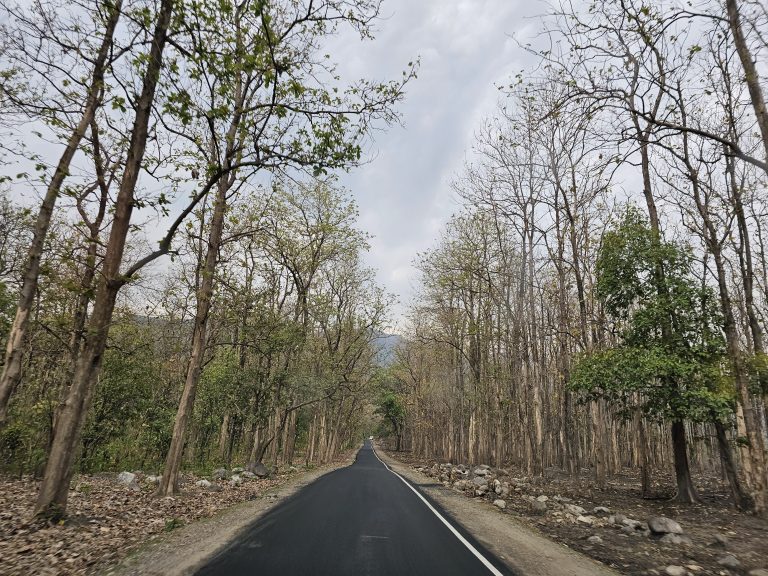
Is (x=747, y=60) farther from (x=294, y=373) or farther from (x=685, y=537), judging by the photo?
(x=294, y=373)

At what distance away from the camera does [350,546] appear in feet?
25.0

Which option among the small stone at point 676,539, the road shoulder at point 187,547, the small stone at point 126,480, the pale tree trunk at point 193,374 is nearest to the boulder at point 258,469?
the small stone at point 126,480

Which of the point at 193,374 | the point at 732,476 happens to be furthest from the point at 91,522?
the point at 732,476

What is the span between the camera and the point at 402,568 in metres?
6.48

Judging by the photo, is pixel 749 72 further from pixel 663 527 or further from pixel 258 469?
pixel 258 469

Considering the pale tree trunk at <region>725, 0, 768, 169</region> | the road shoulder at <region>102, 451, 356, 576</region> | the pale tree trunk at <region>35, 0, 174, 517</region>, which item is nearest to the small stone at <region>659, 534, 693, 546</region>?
the pale tree trunk at <region>725, 0, 768, 169</region>

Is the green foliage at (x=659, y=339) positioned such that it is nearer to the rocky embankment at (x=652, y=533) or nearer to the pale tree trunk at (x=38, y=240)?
the rocky embankment at (x=652, y=533)

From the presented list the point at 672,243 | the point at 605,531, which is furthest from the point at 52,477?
the point at 672,243

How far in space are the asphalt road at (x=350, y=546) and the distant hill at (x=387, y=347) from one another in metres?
27.5

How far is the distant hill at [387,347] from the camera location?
44019 millimetres

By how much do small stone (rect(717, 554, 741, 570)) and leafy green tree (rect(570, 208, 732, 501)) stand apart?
5.59 meters

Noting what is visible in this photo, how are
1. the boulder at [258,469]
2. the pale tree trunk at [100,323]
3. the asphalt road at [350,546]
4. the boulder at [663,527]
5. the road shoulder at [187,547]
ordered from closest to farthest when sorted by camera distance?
the road shoulder at [187,547] < the asphalt road at [350,546] < the pale tree trunk at [100,323] < the boulder at [663,527] < the boulder at [258,469]

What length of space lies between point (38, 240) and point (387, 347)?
46.8m

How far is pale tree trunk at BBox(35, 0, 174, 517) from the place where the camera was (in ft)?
26.1
